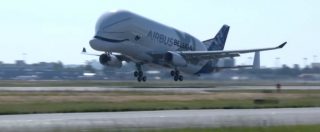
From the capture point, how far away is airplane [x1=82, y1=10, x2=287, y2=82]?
75875mm

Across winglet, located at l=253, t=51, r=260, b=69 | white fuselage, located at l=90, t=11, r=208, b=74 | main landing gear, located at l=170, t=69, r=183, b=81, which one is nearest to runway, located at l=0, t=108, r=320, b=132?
white fuselage, located at l=90, t=11, r=208, b=74

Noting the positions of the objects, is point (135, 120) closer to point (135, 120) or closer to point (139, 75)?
point (135, 120)

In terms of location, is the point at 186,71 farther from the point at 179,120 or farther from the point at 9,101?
the point at 179,120

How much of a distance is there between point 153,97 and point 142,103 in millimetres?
6678

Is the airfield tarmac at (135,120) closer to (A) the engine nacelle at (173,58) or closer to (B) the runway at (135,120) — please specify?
(B) the runway at (135,120)

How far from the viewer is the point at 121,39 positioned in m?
76.1

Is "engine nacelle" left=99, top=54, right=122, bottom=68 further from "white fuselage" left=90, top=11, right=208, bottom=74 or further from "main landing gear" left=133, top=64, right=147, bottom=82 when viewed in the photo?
"main landing gear" left=133, top=64, right=147, bottom=82

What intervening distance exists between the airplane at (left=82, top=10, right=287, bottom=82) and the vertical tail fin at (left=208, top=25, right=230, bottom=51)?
4.04 meters

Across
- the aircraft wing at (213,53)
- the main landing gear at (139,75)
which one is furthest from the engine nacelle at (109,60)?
the aircraft wing at (213,53)

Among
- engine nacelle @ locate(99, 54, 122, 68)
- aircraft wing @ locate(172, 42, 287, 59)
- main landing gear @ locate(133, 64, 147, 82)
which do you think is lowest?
main landing gear @ locate(133, 64, 147, 82)

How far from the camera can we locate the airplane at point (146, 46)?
249 feet

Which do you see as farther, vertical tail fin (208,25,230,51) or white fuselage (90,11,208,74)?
vertical tail fin (208,25,230,51)

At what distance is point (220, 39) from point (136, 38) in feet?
55.8

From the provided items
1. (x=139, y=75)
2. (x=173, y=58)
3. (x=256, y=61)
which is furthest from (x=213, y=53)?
(x=256, y=61)
